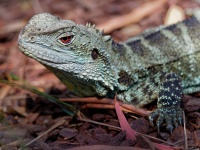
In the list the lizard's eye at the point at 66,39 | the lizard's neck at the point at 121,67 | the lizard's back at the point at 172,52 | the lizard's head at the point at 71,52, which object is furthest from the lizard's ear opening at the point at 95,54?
the lizard's back at the point at 172,52

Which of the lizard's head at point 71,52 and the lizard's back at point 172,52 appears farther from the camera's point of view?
the lizard's back at point 172,52

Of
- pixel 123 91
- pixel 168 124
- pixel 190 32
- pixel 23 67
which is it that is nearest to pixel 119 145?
pixel 168 124

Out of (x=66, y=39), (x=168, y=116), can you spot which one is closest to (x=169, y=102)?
(x=168, y=116)

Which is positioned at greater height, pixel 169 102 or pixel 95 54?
pixel 95 54

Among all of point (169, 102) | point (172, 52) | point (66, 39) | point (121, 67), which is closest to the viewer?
point (66, 39)

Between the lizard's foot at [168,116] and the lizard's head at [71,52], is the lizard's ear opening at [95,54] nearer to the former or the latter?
the lizard's head at [71,52]

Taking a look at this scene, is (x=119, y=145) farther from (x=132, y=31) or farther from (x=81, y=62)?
(x=132, y=31)

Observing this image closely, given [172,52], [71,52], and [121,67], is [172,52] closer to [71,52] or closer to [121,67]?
[121,67]
